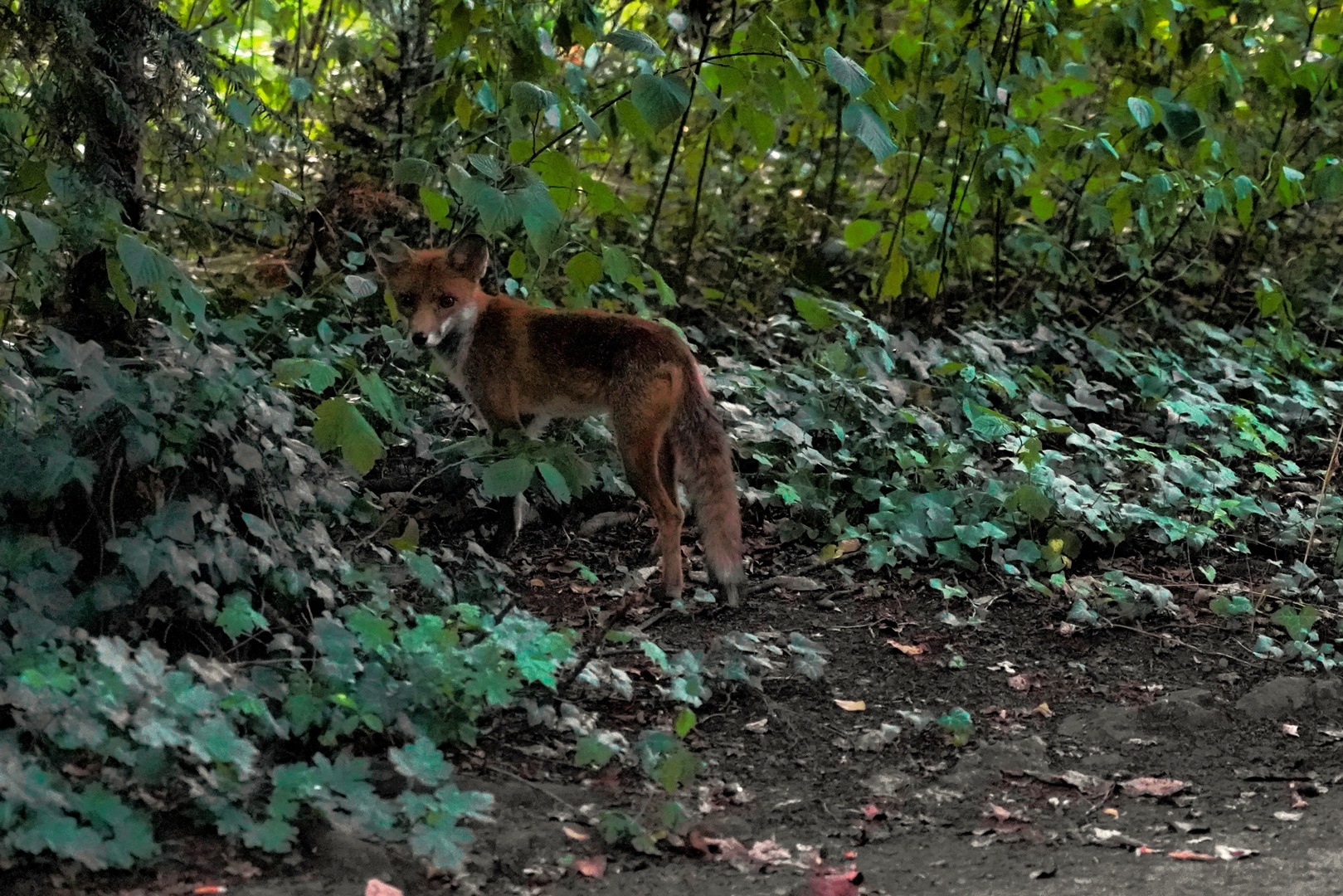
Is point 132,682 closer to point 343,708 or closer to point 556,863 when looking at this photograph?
point 343,708

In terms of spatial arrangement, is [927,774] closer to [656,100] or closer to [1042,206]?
[656,100]

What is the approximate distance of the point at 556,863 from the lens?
3.44 metres

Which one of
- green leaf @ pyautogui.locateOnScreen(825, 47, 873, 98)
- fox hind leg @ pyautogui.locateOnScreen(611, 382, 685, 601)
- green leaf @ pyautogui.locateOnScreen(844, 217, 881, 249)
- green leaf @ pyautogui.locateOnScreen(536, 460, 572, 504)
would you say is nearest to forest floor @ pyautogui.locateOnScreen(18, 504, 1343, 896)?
fox hind leg @ pyautogui.locateOnScreen(611, 382, 685, 601)

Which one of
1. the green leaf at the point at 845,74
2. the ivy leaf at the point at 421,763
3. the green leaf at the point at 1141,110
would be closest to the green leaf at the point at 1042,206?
the green leaf at the point at 1141,110

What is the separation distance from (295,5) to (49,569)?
7.30 m

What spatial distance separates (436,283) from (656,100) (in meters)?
2.12

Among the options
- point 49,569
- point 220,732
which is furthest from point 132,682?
point 49,569

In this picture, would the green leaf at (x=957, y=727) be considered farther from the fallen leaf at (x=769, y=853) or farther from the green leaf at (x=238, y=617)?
the green leaf at (x=238, y=617)

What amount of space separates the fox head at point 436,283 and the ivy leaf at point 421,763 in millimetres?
3131

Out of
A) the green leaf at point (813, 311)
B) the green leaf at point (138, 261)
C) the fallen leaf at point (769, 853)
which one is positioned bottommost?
the fallen leaf at point (769, 853)

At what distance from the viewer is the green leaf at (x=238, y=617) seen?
386cm

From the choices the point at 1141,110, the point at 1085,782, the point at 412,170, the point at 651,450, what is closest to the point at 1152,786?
the point at 1085,782

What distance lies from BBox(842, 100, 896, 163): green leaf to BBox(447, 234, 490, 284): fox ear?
242cm

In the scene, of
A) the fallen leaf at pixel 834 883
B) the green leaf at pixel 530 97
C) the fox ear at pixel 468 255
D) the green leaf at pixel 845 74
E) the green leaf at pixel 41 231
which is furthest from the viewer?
the fox ear at pixel 468 255
